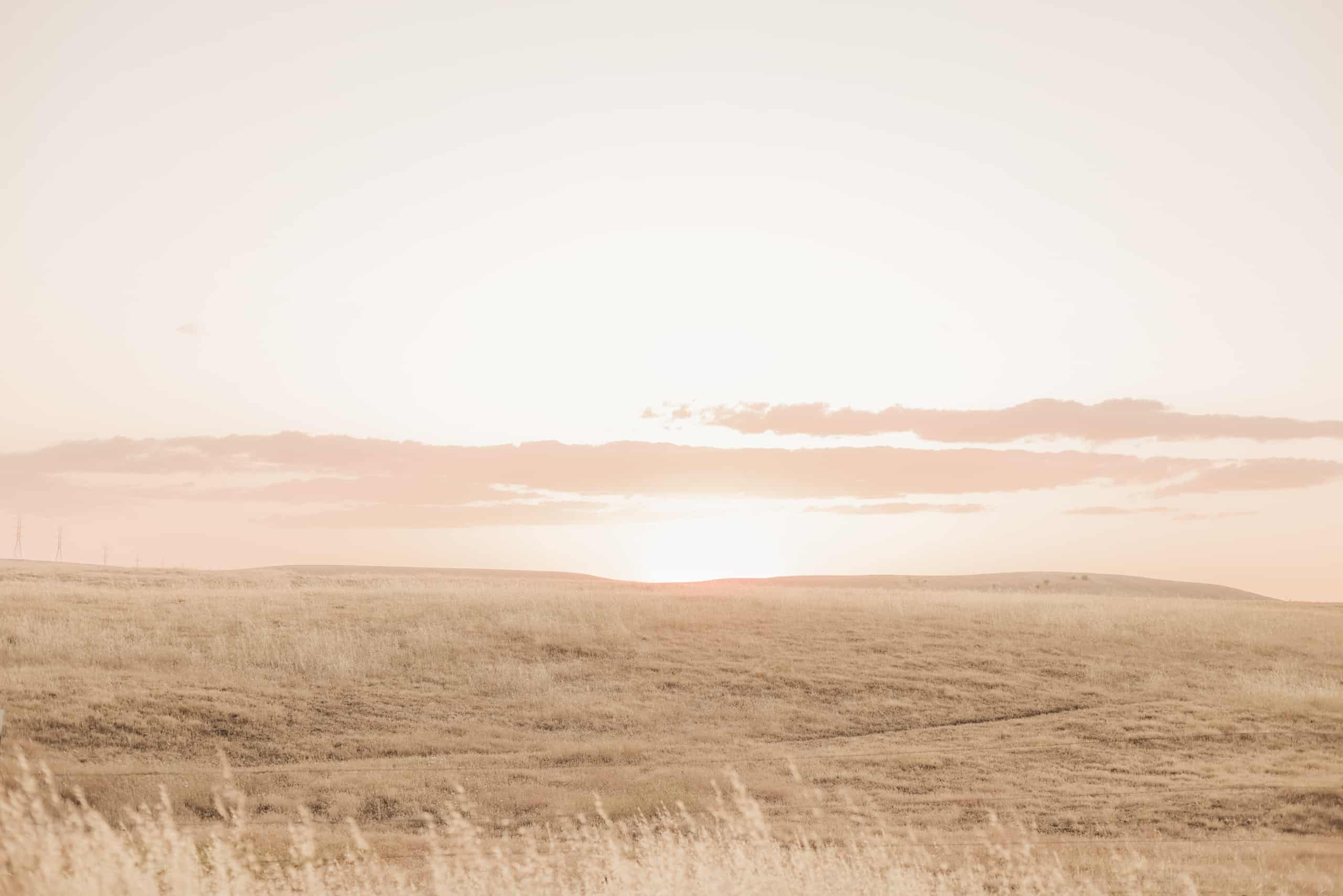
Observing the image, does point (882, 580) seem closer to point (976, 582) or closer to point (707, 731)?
point (976, 582)

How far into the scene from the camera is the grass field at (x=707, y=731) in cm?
1372

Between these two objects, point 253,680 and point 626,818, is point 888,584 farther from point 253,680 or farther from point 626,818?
point 626,818

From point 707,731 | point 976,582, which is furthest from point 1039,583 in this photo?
point 707,731

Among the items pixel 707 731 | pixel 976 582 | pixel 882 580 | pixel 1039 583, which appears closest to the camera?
pixel 707 731

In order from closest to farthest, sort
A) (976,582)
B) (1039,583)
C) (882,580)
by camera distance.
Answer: (1039,583)
(976,582)
(882,580)

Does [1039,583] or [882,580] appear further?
[882,580]

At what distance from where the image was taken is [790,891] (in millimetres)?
9586

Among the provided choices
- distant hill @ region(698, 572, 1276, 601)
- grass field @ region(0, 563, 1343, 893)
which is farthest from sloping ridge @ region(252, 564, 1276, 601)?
grass field @ region(0, 563, 1343, 893)

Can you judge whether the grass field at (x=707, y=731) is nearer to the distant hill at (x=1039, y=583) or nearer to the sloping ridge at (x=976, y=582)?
the sloping ridge at (x=976, y=582)

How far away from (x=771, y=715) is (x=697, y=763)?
201 inches

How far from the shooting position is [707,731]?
25.2 meters

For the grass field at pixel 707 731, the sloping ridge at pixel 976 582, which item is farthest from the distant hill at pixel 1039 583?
the grass field at pixel 707 731

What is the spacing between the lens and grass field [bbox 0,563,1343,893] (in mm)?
13719

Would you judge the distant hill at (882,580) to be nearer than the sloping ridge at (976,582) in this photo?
Yes
